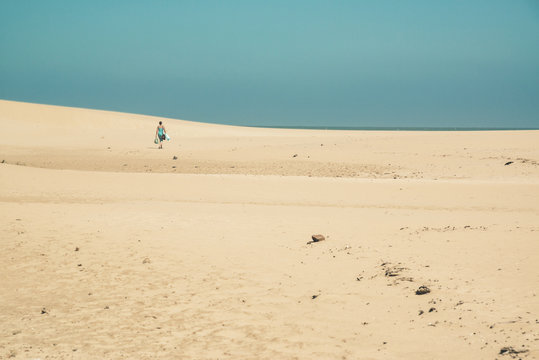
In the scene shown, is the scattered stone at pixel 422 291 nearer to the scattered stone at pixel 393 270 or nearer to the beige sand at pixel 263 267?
the beige sand at pixel 263 267

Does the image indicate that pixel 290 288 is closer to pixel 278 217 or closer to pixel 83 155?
pixel 278 217

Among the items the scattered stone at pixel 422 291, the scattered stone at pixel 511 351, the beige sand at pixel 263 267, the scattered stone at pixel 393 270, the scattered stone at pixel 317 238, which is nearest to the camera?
the scattered stone at pixel 511 351

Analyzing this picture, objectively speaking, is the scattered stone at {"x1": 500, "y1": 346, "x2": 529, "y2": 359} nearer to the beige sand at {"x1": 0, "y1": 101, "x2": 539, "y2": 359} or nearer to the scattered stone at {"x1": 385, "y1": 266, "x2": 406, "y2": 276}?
the beige sand at {"x1": 0, "y1": 101, "x2": 539, "y2": 359}

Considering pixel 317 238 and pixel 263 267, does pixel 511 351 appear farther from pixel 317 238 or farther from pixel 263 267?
pixel 317 238

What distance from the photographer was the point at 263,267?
8.53m

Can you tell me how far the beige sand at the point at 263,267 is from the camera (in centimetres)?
569

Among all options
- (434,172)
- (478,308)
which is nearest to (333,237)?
(478,308)

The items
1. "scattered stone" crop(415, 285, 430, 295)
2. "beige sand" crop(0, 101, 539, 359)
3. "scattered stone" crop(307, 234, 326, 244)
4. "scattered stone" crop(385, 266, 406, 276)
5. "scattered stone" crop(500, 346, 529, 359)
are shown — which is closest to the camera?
"scattered stone" crop(500, 346, 529, 359)

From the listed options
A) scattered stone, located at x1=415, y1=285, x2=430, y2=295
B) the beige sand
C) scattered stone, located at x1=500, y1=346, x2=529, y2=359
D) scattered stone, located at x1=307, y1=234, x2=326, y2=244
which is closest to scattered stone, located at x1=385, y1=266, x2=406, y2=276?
the beige sand

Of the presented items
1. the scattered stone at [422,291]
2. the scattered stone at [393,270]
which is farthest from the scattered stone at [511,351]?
the scattered stone at [393,270]

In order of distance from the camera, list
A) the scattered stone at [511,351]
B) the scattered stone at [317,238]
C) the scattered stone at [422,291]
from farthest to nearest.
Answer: the scattered stone at [317,238], the scattered stone at [422,291], the scattered stone at [511,351]

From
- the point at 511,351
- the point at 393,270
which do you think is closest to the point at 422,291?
the point at 393,270

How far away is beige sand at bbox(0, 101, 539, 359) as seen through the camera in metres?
5.69

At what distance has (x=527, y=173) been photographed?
1948cm
